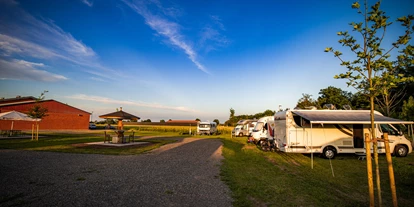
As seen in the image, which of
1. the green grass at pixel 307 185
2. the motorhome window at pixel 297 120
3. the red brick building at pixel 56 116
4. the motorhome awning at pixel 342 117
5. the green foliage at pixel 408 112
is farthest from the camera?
the red brick building at pixel 56 116

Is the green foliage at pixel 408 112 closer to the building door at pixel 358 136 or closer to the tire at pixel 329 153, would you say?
the building door at pixel 358 136

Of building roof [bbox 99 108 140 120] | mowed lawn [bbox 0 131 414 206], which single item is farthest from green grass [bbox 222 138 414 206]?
building roof [bbox 99 108 140 120]

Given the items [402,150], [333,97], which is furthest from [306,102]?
[402,150]

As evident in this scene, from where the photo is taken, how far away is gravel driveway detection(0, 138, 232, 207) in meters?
4.68

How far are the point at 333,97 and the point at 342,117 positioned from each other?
122 feet

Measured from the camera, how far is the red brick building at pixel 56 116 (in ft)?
120

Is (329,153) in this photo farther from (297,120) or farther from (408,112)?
(408,112)

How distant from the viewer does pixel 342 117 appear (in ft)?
34.6

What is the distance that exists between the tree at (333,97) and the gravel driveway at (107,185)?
41.8 metres

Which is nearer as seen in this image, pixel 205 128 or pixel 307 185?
pixel 307 185

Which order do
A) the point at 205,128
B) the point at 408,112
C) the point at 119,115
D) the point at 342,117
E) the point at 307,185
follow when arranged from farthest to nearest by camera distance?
the point at 205,128 < the point at 408,112 < the point at 119,115 < the point at 342,117 < the point at 307,185

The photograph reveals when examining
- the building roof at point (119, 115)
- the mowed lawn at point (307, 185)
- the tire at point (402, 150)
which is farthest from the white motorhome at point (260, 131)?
the building roof at point (119, 115)

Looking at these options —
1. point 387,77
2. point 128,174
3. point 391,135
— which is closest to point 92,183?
point 128,174

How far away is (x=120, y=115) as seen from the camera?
16.0 meters
